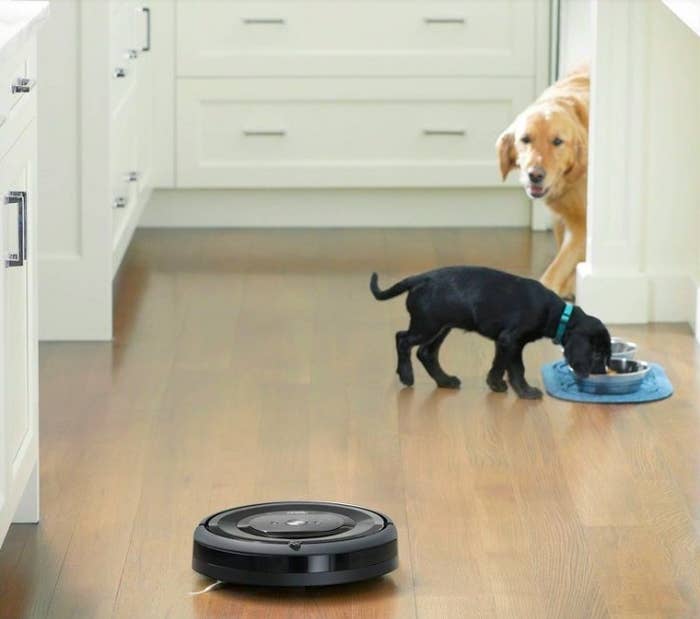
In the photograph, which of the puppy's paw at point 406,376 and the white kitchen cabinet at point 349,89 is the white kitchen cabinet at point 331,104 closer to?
the white kitchen cabinet at point 349,89

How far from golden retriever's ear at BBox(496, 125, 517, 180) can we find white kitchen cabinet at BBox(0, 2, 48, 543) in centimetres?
189

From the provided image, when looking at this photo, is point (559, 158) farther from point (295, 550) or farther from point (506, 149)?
point (295, 550)

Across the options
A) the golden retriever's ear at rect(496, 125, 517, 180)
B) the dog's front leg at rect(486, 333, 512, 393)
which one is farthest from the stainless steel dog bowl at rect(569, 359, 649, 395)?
the golden retriever's ear at rect(496, 125, 517, 180)

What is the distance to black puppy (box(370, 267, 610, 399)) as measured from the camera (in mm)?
3092

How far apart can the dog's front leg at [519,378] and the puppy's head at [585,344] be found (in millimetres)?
97

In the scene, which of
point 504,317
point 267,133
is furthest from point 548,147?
point 267,133

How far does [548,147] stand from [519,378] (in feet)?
3.18

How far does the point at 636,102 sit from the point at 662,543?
172 cm

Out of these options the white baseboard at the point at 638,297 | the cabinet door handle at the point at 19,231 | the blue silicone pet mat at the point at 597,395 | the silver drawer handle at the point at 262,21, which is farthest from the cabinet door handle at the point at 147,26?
the cabinet door handle at the point at 19,231

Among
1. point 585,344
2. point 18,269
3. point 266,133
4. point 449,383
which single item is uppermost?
point 18,269

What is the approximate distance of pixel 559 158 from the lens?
396 centimetres

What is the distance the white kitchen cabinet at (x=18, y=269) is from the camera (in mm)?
1985

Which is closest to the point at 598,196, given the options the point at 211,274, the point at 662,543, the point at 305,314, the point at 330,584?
the point at 305,314

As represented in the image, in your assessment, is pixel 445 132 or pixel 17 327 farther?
pixel 445 132
